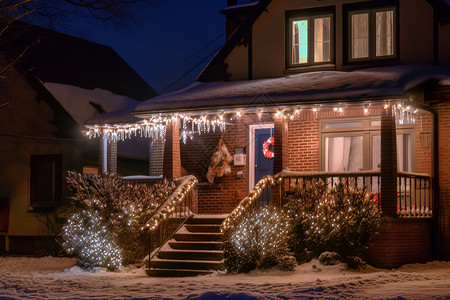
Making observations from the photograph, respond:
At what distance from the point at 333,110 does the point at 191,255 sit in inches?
209

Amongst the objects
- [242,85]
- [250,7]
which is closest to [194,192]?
[242,85]

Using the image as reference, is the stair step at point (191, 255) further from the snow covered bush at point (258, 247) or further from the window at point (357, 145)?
the window at point (357, 145)

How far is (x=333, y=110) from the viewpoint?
53.6ft

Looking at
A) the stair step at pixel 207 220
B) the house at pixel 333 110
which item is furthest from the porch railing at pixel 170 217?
the house at pixel 333 110

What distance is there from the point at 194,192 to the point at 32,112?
24.9ft

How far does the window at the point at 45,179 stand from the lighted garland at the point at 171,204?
660 centimetres

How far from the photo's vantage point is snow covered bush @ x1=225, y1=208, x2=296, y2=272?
41.9 ft

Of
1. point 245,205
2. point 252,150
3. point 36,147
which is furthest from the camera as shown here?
point 36,147

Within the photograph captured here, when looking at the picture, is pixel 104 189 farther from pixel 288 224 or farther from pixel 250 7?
pixel 250 7

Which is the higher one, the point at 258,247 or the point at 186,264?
the point at 258,247

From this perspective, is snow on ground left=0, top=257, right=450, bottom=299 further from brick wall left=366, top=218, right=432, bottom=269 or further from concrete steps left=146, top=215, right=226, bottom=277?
concrete steps left=146, top=215, right=226, bottom=277

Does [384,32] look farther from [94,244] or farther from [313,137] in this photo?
[94,244]

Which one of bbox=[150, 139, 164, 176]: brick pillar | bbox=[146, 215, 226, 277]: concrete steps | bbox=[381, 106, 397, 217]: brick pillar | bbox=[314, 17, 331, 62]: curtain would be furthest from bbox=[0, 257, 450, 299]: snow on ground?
bbox=[314, 17, 331, 62]: curtain

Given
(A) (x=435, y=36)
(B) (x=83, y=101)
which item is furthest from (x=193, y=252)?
(B) (x=83, y=101)
